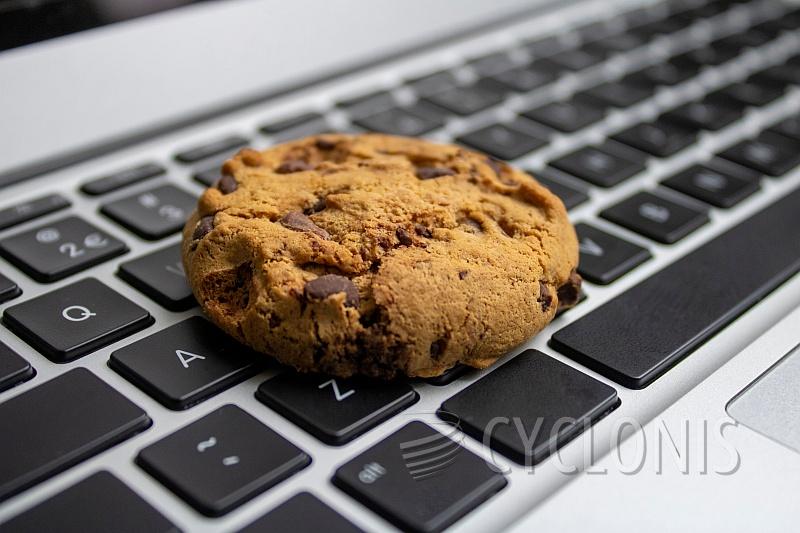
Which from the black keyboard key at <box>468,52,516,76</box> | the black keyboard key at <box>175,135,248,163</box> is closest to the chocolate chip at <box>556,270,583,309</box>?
the black keyboard key at <box>175,135,248,163</box>

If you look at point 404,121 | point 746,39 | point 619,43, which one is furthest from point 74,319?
point 746,39

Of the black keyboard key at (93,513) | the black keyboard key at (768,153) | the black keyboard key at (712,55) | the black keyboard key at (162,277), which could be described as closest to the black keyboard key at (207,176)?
the black keyboard key at (162,277)

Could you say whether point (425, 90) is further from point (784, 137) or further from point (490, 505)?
point (490, 505)

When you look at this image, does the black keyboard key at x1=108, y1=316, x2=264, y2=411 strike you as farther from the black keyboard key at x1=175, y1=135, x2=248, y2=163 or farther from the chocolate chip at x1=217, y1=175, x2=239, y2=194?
the black keyboard key at x1=175, y1=135, x2=248, y2=163

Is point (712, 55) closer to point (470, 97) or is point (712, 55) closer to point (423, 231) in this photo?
point (470, 97)

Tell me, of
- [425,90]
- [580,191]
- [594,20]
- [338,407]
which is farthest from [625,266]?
[594,20]

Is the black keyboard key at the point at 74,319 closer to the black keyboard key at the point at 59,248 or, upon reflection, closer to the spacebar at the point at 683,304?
the black keyboard key at the point at 59,248
